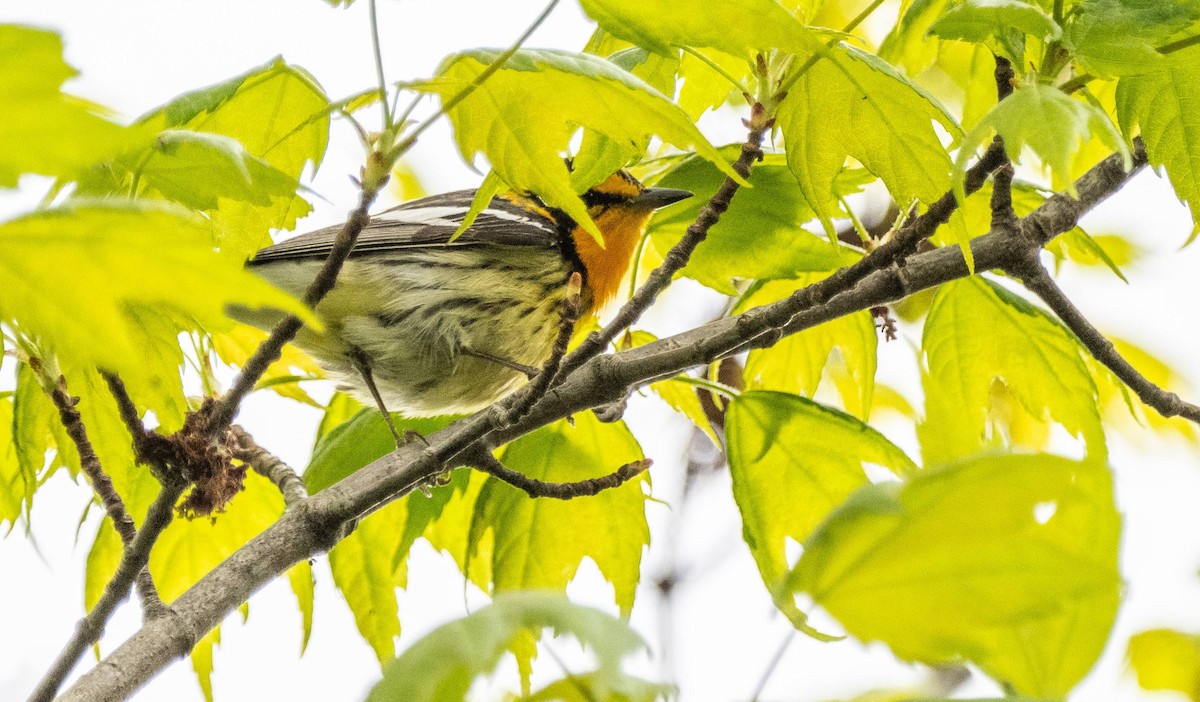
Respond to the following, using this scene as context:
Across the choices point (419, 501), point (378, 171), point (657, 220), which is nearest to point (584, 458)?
point (419, 501)

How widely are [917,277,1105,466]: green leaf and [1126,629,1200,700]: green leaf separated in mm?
894

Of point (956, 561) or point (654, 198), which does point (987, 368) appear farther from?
point (956, 561)

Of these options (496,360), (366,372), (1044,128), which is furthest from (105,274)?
(496,360)

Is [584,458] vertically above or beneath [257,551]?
above

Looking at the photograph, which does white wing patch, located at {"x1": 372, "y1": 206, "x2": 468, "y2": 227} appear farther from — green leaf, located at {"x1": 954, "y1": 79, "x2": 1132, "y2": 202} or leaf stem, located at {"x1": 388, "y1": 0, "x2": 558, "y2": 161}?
green leaf, located at {"x1": 954, "y1": 79, "x2": 1132, "y2": 202}

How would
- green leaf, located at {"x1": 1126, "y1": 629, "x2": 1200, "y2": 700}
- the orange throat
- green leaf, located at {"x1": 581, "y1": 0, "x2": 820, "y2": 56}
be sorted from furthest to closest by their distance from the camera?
the orange throat
green leaf, located at {"x1": 581, "y1": 0, "x2": 820, "y2": 56}
green leaf, located at {"x1": 1126, "y1": 629, "x2": 1200, "y2": 700}

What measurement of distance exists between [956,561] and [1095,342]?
1332mm

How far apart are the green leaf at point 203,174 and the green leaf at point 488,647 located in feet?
2.34

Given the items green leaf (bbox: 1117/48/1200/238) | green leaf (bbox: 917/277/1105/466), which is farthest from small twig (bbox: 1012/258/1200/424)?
green leaf (bbox: 1117/48/1200/238)

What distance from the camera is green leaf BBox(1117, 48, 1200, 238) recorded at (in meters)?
1.46

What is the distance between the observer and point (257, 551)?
5.82 feet

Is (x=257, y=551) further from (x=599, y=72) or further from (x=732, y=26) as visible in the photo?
(x=732, y=26)

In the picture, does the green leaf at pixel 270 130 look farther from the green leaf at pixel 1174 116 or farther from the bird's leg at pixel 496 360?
the bird's leg at pixel 496 360

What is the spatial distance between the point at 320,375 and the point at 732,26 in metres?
1.88
